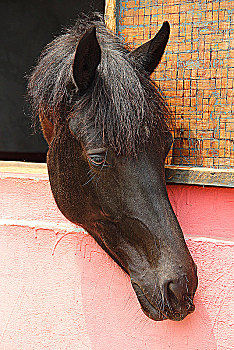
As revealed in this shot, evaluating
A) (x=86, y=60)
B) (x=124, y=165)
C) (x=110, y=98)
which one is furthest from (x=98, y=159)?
(x=86, y=60)

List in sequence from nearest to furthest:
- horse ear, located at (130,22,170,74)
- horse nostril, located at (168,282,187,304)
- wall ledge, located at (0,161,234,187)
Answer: horse nostril, located at (168,282,187,304)
horse ear, located at (130,22,170,74)
wall ledge, located at (0,161,234,187)

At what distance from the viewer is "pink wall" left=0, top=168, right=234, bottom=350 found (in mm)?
1504

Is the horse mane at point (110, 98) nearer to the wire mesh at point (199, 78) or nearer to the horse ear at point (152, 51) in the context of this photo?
the horse ear at point (152, 51)

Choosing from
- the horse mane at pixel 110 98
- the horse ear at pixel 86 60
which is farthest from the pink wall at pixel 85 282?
the horse ear at pixel 86 60

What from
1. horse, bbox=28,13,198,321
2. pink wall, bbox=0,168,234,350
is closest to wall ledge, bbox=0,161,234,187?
pink wall, bbox=0,168,234,350

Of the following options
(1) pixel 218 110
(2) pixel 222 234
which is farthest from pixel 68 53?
(2) pixel 222 234

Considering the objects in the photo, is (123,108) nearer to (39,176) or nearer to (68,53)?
(68,53)

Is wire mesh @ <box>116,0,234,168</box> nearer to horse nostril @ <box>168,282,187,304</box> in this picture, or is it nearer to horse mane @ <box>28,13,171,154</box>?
horse mane @ <box>28,13,171,154</box>

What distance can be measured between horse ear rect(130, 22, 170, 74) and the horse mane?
4 cm

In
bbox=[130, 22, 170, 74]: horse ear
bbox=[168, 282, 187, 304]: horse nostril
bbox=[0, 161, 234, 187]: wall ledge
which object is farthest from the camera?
bbox=[0, 161, 234, 187]: wall ledge

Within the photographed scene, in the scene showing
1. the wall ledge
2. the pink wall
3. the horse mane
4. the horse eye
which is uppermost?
the horse mane

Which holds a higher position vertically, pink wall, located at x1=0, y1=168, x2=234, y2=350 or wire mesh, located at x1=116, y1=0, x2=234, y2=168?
wire mesh, located at x1=116, y1=0, x2=234, y2=168

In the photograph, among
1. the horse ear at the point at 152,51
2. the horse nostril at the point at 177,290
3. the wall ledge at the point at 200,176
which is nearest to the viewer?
the horse nostril at the point at 177,290

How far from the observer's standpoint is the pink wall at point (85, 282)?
4.93 feet
